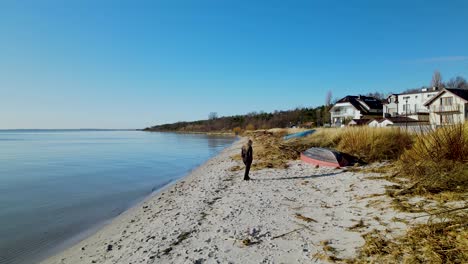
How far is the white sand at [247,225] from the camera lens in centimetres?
421

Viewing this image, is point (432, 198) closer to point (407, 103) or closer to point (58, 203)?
point (58, 203)

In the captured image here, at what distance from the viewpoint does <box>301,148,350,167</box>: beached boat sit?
1120 centimetres

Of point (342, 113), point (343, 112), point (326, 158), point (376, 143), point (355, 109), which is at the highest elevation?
point (355, 109)

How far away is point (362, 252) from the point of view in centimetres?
367

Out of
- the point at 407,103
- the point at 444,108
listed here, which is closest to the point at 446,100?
the point at 444,108

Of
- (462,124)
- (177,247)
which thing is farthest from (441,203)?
(177,247)

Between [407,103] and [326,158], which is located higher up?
[407,103]

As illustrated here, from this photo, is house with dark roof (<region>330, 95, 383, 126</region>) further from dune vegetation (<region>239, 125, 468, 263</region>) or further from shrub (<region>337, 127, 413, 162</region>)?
dune vegetation (<region>239, 125, 468, 263</region>)

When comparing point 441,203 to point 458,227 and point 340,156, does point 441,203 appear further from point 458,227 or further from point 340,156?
point 340,156

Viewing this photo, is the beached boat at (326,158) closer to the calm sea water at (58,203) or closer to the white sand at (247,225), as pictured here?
A: the white sand at (247,225)

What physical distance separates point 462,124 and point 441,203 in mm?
3642

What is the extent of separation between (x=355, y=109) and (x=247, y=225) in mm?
55663

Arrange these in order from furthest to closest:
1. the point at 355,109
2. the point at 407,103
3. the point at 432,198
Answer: the point at 355,109
the point at 407,103
the point at 432,198

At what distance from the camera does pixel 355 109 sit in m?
55.3
